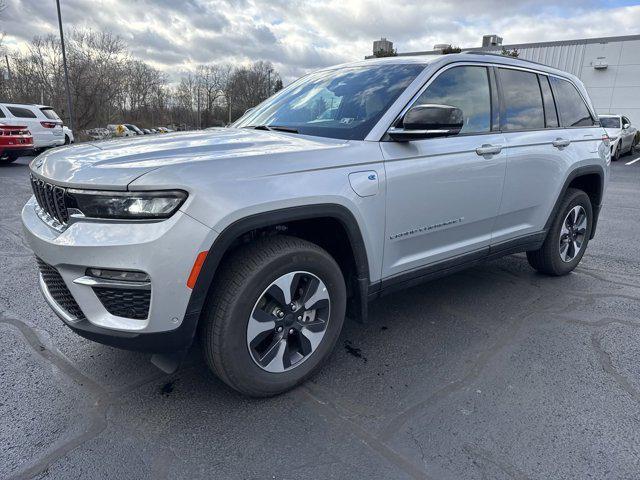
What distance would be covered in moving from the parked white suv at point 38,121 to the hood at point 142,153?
14715 mm

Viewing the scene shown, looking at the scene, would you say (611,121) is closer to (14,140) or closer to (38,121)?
(14,140)

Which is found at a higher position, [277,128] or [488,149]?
[277,128]

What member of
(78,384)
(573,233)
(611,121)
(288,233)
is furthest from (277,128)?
(611,121)

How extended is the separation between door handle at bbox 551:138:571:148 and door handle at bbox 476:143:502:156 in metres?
0.85

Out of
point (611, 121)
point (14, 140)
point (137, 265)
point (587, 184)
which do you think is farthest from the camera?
point (611, 121)

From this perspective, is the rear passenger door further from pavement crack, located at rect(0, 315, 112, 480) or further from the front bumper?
pavement crack, located at rect(0, 315, 112, 480)

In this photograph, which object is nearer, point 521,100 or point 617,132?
point 521,100

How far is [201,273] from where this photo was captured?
6.49 feet

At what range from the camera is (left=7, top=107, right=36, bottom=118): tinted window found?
1504 cm

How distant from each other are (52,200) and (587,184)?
468cm

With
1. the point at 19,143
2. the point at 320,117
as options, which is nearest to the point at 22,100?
the point at 19,143

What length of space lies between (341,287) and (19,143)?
43.6ft

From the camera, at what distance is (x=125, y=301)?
1.98m

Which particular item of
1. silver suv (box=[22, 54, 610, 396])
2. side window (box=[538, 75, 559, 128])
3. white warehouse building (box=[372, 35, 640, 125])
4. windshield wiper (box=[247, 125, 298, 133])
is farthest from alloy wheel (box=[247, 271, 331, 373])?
white warehouse building (box=[372, 35, 640, 125])
